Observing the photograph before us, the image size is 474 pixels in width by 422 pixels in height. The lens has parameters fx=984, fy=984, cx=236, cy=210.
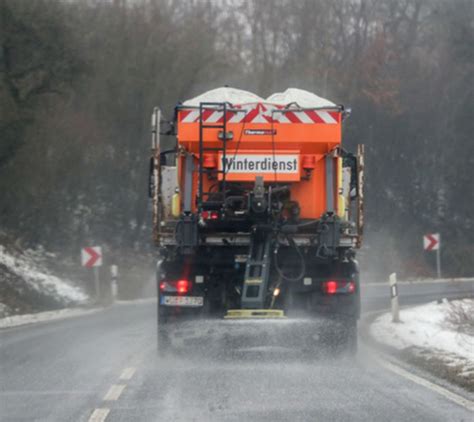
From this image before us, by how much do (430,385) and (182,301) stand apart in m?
3.85

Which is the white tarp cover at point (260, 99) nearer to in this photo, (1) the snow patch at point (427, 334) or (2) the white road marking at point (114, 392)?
(1) the snow patch at point (427, 334)

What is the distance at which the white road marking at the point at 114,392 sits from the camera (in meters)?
9.52

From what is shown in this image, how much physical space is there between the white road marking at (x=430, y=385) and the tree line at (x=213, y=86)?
650 inches

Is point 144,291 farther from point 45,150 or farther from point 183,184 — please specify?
point 183,184

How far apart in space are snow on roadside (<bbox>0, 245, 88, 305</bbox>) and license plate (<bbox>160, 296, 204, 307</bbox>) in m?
14.7

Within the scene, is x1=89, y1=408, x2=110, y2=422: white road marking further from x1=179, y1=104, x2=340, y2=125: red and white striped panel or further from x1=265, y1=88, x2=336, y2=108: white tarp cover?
x1=265, y1=88, x2=336, y2=108: white tarp cover

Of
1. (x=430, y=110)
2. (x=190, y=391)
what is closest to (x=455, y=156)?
(x=430, y=110)

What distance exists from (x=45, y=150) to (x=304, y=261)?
790 inches

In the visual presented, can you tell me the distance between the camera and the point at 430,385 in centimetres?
1037

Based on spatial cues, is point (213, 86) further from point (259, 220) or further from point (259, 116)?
point (259, 220)

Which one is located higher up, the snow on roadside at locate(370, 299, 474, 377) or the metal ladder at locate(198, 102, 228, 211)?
the metal ladder at locate(198, 102, 228, 211)

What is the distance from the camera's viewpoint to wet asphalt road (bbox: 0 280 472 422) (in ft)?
27.8

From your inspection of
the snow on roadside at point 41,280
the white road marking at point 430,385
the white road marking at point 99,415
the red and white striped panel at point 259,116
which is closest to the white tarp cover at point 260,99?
the red and white striped panel at point 259,116

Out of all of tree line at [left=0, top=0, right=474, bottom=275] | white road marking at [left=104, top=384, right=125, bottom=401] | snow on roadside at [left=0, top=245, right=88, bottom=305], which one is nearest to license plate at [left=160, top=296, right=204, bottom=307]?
white road marking at [left=104, top=384, right=125, bottom=401]
